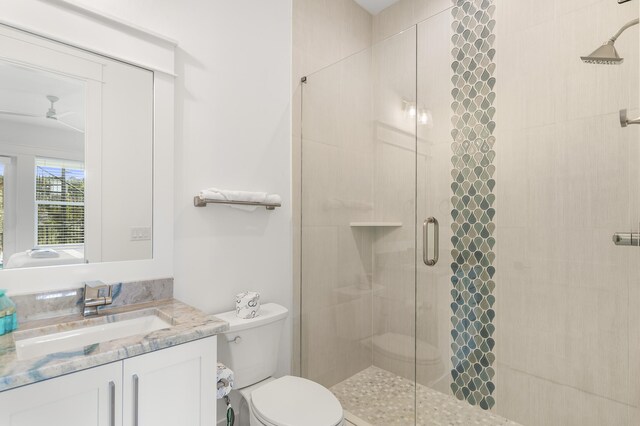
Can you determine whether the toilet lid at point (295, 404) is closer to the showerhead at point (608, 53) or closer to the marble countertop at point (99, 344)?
the marble countertop at point (99, 344)

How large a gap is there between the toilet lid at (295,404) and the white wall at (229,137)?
0.50 metres

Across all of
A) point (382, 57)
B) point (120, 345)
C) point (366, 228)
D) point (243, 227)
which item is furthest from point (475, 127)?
point (120, 345)

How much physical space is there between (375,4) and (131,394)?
2805 mm

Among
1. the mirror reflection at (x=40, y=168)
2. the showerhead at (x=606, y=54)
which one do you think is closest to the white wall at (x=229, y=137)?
the mirror reflection at (x=40, y=168)

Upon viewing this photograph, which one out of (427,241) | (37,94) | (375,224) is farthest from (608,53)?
(37,94)

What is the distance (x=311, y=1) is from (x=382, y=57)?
704mm

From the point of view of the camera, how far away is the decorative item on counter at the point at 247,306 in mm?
1684

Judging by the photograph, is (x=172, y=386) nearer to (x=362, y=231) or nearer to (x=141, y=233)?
(x=141, y=233)

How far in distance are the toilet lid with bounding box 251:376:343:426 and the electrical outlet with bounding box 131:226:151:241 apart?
2.77 feet

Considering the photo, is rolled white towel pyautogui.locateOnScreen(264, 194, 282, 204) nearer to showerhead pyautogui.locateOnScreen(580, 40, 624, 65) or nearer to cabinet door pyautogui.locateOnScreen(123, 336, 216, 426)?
cabinet door pyautogui.locateOnScreen(123, 336, 216, 426)

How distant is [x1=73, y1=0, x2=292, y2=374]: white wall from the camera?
1651 millimetres

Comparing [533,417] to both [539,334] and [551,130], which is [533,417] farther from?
[551,130]

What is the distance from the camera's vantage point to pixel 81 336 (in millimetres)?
1193

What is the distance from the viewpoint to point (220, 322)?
4.09ft
